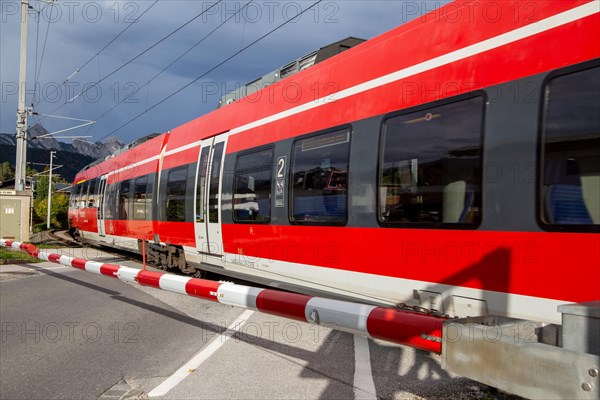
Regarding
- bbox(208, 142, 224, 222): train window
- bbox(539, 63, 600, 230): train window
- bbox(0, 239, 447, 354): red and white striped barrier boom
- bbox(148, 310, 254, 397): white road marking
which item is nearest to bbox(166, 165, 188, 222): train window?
bbox(208, 142, 224, 222): train window

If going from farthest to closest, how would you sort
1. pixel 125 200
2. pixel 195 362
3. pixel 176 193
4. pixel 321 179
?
pixel 125 200 → pixel 176 193 → pixel 321 179 → pixel 195 362

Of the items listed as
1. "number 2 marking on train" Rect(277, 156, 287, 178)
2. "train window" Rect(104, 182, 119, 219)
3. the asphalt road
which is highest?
"number 2 marking on train" Rect(277, 156, 287, 178)

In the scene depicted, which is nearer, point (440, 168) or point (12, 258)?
point (440, 168)

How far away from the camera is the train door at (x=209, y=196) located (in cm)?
820

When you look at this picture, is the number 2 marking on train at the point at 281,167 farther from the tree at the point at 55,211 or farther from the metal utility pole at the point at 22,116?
the tree at the point at 55,211

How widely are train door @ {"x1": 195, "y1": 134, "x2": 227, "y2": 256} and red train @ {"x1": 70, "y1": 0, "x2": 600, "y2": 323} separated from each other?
58 centimetres

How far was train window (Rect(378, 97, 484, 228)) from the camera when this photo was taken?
3.85m

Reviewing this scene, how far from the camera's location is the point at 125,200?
14086 mm

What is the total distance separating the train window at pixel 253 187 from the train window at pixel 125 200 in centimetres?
728

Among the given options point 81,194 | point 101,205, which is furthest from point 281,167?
point 81,194

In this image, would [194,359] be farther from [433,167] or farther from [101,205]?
[101,205]

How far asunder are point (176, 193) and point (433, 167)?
7121 millimetres

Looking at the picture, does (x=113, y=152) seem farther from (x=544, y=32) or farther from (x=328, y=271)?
(x=544, y=32)

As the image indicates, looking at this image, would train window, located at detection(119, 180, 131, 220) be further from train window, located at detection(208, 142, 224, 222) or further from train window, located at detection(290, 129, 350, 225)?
train window, located at detection(290, 129, 350, 225)
